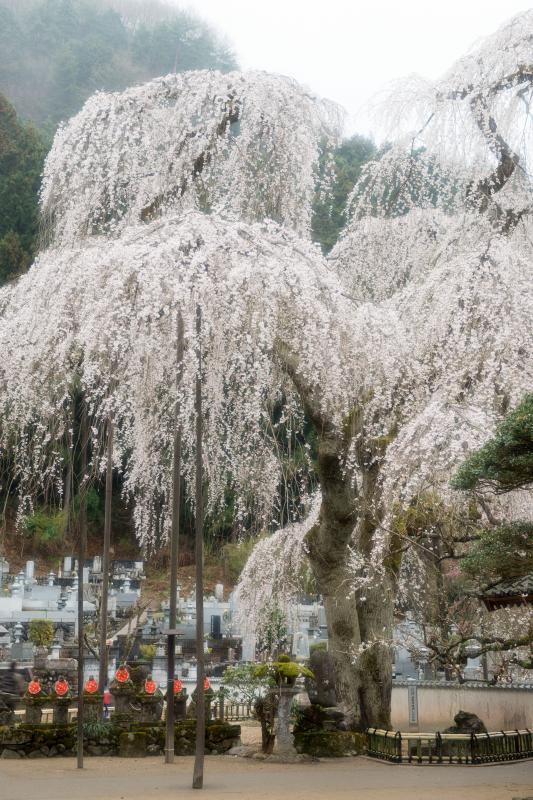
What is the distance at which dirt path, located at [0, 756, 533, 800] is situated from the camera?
24.8 ft

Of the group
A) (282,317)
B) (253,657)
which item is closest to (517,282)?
(282,317)

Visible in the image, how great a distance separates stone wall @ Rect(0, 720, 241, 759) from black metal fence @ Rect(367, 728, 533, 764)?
2.29m

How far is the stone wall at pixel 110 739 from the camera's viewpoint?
11078 mm

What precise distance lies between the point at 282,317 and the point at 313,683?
5.18m

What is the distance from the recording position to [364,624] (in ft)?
37.1

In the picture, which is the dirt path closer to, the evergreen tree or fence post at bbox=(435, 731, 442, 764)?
fence post at bbox=(435, 731, 442, 764)

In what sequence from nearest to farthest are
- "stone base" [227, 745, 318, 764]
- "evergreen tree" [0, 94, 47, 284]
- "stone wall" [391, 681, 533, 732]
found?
"stone base" [227, 745, 318, 764], "stone wall" [391, 681, 533, 732], "evergreen tree" [0, 94, 47, 284]

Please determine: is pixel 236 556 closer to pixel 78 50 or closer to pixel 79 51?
pixel 79 51

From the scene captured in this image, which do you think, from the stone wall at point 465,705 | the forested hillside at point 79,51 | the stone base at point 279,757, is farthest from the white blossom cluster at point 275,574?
the forested hillside at point 79,51

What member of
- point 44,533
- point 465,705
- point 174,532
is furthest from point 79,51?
point 174,532

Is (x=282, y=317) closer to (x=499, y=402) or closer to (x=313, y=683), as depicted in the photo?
(x=499, y=402)

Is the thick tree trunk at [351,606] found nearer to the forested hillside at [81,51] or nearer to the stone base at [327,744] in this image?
the stone base at [327,744]

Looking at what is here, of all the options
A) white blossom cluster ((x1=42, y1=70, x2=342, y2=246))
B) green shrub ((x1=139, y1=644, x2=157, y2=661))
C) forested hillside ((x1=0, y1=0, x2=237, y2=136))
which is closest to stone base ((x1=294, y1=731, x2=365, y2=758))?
white blossom cluster ((x1=42, y1=70, x2=342, y2=246))

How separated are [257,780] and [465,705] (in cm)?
872
